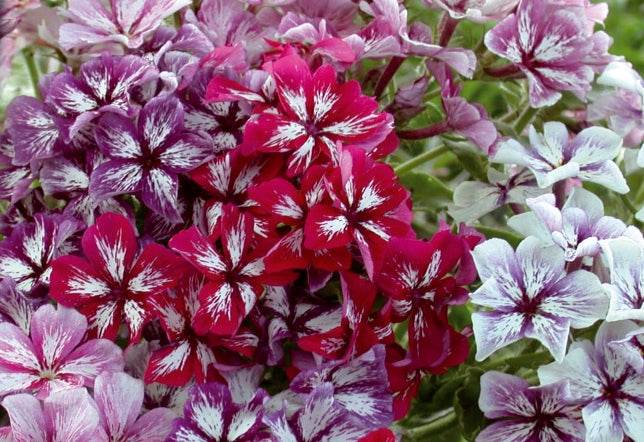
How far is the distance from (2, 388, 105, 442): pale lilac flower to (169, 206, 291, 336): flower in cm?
7

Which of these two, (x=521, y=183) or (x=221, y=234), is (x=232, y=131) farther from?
(x=521, y=183)

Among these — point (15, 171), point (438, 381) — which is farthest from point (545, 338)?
point (15, 171)

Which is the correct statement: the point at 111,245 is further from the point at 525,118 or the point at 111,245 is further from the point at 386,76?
the point at 525,118

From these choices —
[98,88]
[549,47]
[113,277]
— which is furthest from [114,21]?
[549,47]

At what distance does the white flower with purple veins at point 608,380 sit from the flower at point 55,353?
22 centimetres

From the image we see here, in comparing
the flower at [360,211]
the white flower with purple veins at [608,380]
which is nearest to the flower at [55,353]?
the flower at [360,211]

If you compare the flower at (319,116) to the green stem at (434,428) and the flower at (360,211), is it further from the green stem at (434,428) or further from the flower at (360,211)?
the green stem at (434,428)

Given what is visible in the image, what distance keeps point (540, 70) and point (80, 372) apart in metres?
0.33

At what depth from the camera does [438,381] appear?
622 mm

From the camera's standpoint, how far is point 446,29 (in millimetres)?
619

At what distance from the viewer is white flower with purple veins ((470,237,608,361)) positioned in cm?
49

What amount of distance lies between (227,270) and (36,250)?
109 mm

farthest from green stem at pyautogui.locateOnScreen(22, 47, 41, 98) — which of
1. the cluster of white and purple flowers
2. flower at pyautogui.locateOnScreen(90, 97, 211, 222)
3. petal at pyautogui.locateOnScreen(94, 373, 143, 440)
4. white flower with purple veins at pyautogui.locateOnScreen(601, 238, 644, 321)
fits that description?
white flower with purple veins at pyautogui.locateOnScreen(601, 238, 644, 321)

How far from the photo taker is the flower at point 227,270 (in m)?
0.49
